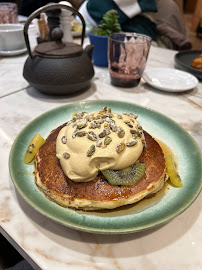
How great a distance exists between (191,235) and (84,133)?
1.59 ft

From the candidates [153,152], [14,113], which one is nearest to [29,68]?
[14,113]

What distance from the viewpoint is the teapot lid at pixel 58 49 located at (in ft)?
4.52

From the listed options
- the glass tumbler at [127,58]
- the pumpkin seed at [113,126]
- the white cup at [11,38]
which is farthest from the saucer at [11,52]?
the pumpkin seed at [113,126]

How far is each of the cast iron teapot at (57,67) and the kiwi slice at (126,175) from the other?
2.65 ft

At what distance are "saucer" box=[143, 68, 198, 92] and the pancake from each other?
0.88 m

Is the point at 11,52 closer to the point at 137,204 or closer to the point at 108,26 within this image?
the point at 108,26

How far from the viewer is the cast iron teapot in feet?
4.51

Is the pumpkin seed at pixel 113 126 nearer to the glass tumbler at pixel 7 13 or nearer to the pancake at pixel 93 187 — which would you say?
the pancake at pixel 93 187

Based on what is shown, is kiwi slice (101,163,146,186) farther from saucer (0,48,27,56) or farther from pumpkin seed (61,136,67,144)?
saucer (0,48,27,56)

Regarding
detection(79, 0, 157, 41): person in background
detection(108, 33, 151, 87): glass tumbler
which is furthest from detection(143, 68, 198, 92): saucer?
detection(79, 0, 157, 41): person in background

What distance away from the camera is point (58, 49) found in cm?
142

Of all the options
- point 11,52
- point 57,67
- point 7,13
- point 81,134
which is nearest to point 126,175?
point 81,134

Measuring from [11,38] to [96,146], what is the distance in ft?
5.63

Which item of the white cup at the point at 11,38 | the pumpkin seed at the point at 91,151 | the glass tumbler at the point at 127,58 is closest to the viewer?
→ the pumpkin seed at the point at 91,151
